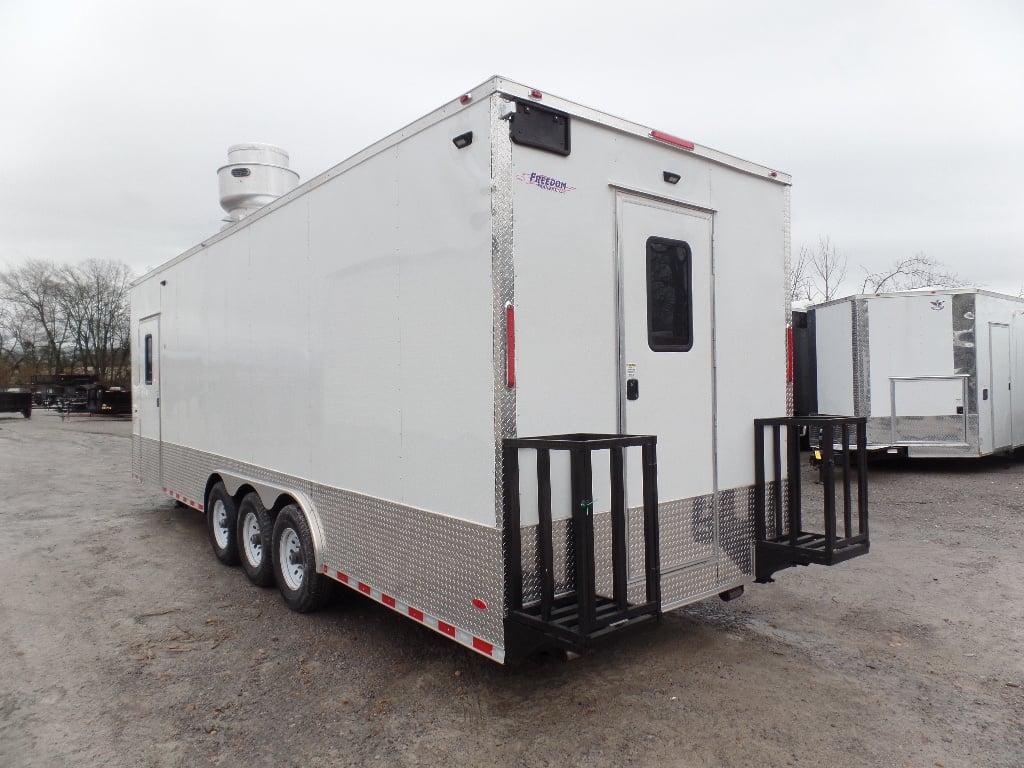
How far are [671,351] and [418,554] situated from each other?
170 centimetres

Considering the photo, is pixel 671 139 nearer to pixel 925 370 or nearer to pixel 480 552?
pixel 480 552

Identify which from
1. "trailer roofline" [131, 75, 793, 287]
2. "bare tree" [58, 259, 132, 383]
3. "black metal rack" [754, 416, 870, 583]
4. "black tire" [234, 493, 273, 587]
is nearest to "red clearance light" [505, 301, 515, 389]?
"trailer roofline" [131, 75, 793, 287]

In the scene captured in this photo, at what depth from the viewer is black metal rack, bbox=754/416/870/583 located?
3.95m

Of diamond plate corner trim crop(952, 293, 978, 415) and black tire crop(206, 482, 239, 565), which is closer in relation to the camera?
black tire crop(206, 482, 239, 565)

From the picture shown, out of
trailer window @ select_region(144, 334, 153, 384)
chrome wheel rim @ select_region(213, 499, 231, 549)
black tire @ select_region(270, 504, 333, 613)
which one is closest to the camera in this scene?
black tire @ select_region(270, 504, 333, 613)

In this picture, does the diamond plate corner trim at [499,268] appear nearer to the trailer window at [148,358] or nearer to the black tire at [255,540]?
the black tire at [255,540]

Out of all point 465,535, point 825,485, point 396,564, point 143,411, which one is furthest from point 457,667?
point 143,411

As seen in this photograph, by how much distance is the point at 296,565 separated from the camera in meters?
4.98

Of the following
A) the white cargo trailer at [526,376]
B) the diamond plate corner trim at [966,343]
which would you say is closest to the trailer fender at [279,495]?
the white cargo trailer at [526,376]

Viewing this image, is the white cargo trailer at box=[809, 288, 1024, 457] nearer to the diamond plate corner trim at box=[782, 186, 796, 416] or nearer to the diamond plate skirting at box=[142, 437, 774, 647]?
the diamond plate corner trim at box=[782, 186, 796, 416]

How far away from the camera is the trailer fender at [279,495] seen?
4477 millimetres

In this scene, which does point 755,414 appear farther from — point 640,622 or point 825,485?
point 640,622

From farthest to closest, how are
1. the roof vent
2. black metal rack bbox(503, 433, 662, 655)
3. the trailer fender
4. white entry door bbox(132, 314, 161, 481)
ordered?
white entry door bbox(132, 314, 161, 481), the roof vent, the trailer fender, black metal rack bbox(503, 433, 662, 655)

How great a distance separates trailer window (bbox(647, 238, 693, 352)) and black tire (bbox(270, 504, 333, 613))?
2486mm
